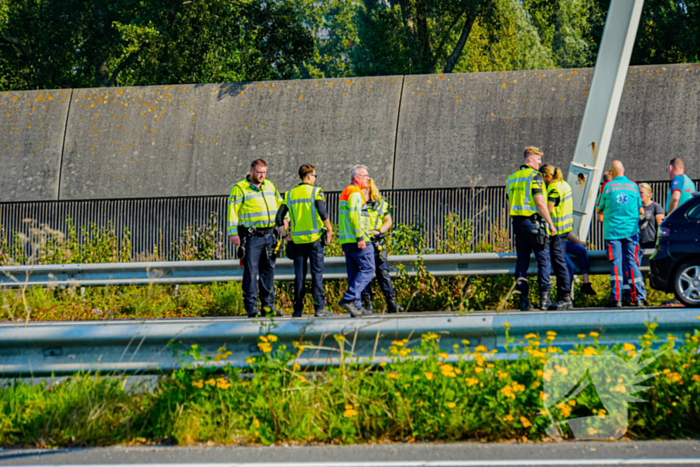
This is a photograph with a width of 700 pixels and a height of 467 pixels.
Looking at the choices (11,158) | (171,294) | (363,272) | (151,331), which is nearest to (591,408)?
(151,331)

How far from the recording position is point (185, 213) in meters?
12.7

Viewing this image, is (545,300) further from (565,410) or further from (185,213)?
(185,213)

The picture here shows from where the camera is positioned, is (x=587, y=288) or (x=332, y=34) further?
(x=332, y=34)

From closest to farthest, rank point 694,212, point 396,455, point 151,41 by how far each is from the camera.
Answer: point 396,455
point 694,212
point 151,41

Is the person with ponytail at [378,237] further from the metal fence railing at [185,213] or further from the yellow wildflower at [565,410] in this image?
the yellow wildflower at [565,410]

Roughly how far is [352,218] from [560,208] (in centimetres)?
267

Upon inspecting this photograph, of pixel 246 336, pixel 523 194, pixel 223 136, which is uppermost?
pixel 223 136

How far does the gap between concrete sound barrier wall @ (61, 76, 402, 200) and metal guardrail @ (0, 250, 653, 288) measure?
362cm

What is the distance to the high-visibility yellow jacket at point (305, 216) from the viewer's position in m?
8.03

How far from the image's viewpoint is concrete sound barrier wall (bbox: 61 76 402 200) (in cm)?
1279

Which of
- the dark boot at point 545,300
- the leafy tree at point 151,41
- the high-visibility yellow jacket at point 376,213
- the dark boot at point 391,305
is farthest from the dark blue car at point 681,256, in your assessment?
the leafy tree at point 151,41

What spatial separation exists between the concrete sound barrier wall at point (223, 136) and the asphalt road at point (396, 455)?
8666mm

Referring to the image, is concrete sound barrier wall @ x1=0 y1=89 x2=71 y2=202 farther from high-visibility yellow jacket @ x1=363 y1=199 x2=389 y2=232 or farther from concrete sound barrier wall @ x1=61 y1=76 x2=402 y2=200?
high-visibility yellow jacket @ x1=363 y1=199 x2=389 y2=232

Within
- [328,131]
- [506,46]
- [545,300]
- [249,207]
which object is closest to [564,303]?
[545,300]
